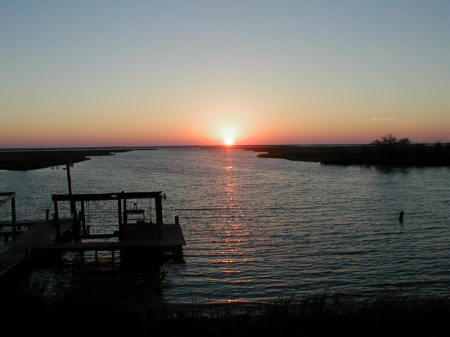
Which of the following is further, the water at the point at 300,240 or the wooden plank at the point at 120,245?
the wooden plank at the point at 120,245

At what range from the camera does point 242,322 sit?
10812mm

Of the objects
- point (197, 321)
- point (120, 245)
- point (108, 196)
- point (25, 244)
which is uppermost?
point (108, 196)

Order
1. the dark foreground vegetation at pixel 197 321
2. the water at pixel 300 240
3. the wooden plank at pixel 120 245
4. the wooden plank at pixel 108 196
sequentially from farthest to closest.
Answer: the wooden plank at pixel 108 196 → the wooden plank at pixel 120 245 → the water at pixel 300 240 → the dark foreground vegetation at pixel 197 321

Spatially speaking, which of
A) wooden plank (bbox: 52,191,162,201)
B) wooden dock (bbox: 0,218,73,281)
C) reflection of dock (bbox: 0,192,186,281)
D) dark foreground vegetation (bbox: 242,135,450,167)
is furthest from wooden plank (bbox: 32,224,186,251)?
dark foreground vegetation (bbox: 242,135,450,167)

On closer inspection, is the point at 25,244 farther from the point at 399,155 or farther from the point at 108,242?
the point at 399,155

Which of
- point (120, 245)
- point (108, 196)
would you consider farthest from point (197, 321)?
point (108, 196)

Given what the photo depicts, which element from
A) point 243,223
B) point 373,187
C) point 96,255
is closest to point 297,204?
point 243,223

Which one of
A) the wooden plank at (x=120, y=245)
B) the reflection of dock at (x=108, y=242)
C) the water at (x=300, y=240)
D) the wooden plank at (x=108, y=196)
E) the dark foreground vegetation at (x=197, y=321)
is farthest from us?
the wooden plank at (x=108, y=196)

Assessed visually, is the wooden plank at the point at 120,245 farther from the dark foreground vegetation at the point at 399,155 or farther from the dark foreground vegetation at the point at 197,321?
the dark foreground vegetation at the point at 399,155

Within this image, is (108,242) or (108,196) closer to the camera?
(108,242)

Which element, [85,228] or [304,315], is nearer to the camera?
[304,315]

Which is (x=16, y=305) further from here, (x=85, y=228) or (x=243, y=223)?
(x=243, y=223)

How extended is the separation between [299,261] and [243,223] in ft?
36.5

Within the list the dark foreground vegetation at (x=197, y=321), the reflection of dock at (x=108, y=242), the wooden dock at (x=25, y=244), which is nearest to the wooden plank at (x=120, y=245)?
the reflection of dock at (x=108, y=242)
